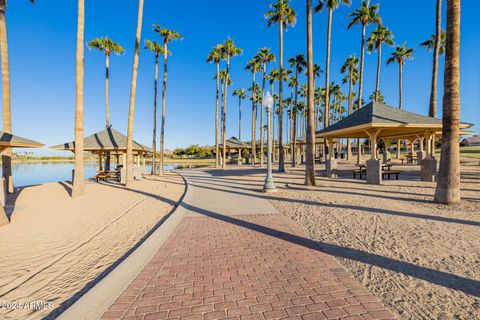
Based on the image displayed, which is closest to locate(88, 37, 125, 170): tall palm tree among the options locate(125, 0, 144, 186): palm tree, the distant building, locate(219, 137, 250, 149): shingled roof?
locate(125, 0, 144, 186): palm tree

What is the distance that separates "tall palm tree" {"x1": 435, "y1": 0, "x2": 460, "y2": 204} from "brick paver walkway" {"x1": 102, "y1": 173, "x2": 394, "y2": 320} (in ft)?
20.8

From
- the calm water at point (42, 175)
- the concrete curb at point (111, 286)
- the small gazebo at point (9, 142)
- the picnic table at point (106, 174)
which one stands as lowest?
the calm water at point (42, 175)

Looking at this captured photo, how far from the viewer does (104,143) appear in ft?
58.1

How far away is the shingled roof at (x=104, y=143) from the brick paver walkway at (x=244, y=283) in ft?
50.3

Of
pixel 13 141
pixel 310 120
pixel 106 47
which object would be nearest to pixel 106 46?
pixel 106 47

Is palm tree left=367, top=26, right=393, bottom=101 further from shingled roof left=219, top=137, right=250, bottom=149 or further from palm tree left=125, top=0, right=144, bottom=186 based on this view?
palm tree left=125, top=0, right=144, bottom=186

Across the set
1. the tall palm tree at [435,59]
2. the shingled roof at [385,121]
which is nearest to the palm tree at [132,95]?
the shingled roof at [385,121]

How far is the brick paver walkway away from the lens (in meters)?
2.55

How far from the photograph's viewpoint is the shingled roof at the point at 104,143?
1712 cm

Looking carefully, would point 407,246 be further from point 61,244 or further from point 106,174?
point 106,174

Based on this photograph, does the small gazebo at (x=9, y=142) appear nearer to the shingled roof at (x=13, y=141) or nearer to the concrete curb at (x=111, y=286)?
the shingled roof at (x=13, y=141)

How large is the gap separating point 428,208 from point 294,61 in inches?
997

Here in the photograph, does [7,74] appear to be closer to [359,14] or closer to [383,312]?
[383,312]

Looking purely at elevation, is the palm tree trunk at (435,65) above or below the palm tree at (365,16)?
below
